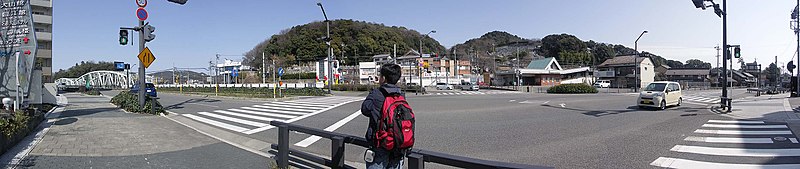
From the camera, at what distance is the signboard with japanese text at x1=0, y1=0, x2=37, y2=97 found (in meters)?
11.0

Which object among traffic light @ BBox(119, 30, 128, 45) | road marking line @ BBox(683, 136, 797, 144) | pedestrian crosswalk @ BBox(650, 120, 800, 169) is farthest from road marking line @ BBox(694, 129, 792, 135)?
traffic light @ BBox(119, 30, 128, 45)

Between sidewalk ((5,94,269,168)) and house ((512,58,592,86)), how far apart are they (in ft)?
169

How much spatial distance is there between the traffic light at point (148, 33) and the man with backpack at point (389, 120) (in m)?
13.1

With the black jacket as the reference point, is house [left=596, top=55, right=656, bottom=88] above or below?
above

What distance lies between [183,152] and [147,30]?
8.81 metres

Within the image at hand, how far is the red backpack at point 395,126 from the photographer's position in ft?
9.59

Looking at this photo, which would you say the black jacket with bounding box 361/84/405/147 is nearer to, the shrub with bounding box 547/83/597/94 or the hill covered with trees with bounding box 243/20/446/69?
the shrub with bounding box 547/83/597/94

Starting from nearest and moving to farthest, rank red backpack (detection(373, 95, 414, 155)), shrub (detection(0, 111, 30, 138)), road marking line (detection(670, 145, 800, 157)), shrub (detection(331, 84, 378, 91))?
red backpack (detection(373, 95, 414, 155)) → shrub (detection(0, 111, 30, 138)) → road marking line (detection(670, 145, 800, 157)) → shrub (detection(331, 84, 378, 91))

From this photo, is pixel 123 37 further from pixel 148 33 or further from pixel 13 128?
pixel 13 128

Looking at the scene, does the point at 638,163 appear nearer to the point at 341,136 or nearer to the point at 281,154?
the point at 341,136

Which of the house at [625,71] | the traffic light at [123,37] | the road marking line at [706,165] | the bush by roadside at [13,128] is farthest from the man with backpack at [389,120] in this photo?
the house at [625,71]

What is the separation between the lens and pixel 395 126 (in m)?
2.92

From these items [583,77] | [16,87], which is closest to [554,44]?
[583,77]

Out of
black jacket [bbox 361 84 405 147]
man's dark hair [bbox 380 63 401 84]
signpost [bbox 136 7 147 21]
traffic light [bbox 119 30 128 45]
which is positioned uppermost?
signpost [bbox 136 7 147 21]
